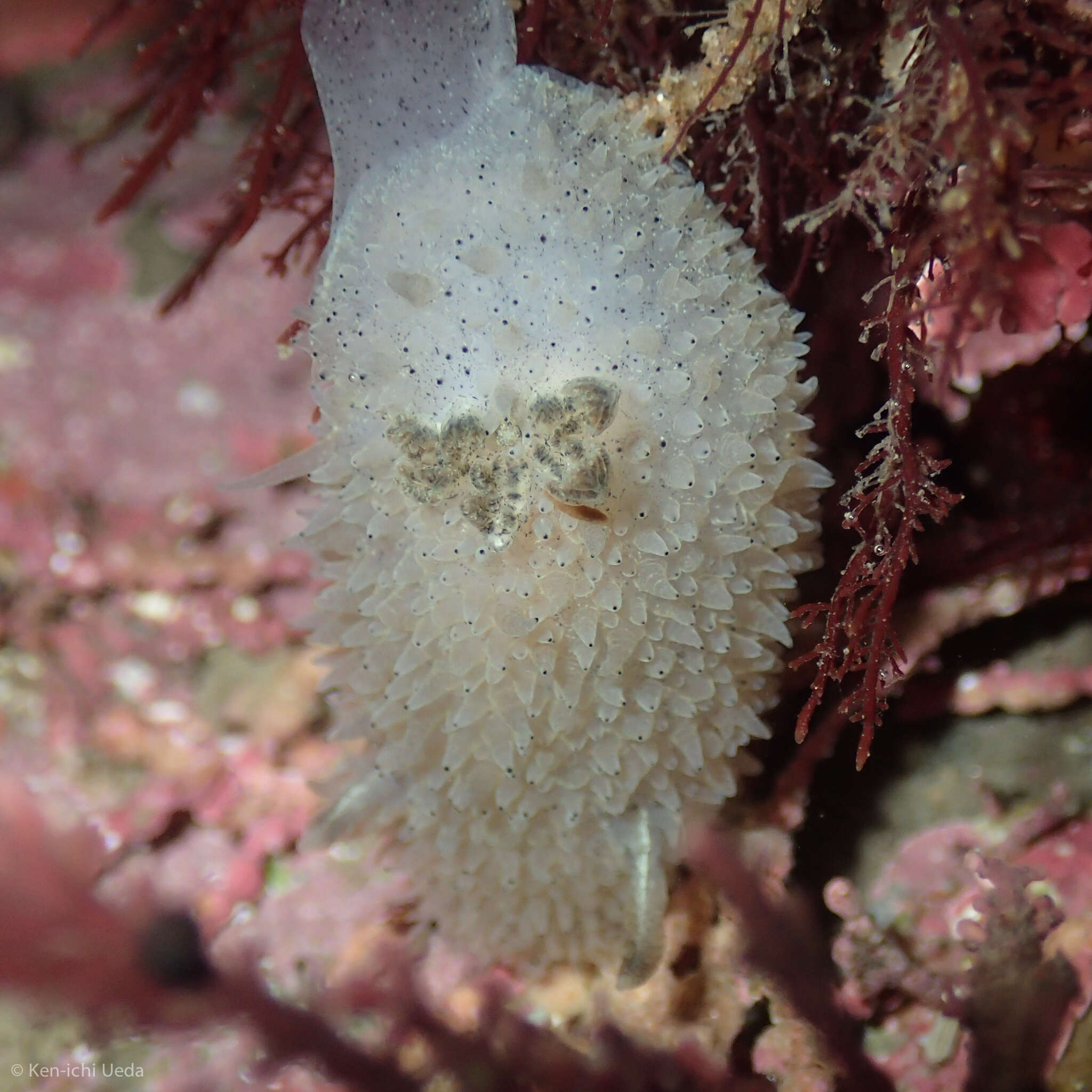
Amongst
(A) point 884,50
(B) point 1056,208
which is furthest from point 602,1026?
(A) point 884,50

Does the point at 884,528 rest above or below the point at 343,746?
above

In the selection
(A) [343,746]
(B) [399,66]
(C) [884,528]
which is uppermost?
(B) [399,66]

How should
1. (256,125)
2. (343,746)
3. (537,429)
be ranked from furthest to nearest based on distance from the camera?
(343,746)
(256,125)
(537,429)

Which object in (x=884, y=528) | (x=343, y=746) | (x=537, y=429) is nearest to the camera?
(x=537, y=429)
